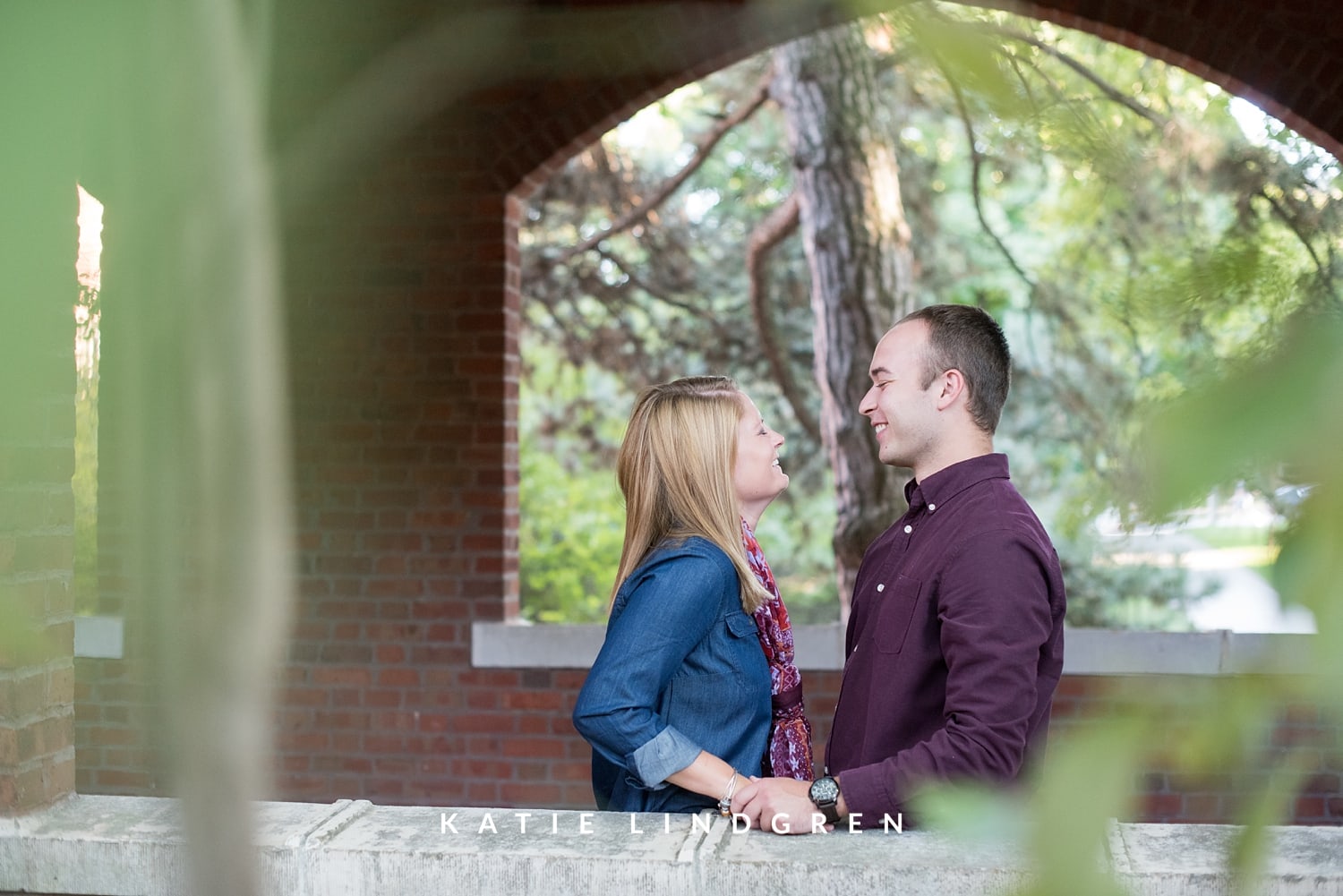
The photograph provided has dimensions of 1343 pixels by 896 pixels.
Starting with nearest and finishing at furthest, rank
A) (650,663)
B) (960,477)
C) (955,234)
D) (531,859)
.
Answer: (531,859)
(650,663)
(960,477)
(955,234)

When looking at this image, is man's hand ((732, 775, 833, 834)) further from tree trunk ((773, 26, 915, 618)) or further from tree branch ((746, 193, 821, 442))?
tree branch ((746, 193, 821, 442))

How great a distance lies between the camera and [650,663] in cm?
214

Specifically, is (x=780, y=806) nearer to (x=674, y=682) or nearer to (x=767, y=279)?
(x=674, y=682)

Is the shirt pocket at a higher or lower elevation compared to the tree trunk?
lower

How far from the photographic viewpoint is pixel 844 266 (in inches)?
244

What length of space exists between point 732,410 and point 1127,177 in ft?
6.47

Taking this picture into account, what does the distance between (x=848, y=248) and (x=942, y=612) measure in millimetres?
4323

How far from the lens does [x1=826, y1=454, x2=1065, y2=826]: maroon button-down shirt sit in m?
1.98

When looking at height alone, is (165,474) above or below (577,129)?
below

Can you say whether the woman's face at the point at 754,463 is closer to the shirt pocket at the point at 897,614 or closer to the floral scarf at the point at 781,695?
the floral scarf at the point at 781,695

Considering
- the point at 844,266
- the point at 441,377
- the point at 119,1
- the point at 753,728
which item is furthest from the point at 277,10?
the point at 844,266

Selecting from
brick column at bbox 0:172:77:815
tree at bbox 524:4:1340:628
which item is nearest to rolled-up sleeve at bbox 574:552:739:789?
tree at bbox 524:4:1340:628

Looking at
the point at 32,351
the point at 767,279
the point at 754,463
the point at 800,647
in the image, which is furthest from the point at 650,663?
the point at 767,279

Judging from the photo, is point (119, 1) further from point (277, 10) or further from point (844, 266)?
point (844, 266)
